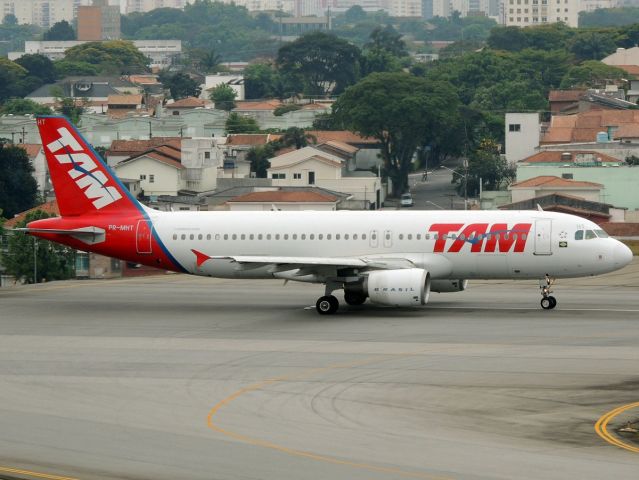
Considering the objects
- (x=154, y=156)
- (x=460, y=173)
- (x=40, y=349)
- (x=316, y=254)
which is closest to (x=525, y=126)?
(x=460, y=173)

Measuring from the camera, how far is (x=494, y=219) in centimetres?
5562

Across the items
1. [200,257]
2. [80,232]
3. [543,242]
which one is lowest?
[200,257]

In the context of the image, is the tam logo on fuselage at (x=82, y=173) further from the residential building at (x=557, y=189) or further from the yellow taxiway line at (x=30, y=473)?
the residential building at (x=557, y=189)

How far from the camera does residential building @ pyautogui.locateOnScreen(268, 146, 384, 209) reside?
436 ft

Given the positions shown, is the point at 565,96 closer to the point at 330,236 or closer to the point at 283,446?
the point at 330,236

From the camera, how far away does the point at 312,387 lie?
40375 millimetres

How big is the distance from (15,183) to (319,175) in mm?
29544

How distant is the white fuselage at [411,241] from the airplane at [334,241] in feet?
0.13

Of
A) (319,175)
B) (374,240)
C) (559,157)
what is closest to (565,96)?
(559,157)

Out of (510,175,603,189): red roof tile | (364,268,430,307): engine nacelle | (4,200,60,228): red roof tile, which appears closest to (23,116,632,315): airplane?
(364,268,430,307): engine nacelle

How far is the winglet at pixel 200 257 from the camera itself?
57.7 m

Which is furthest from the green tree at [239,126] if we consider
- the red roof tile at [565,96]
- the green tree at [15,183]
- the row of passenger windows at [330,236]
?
the row of passenger windows at [330,236]

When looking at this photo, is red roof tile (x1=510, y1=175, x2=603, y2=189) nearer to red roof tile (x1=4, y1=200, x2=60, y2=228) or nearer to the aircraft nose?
red roof tile (x1=4, y1=200, x2=60, y2=228)

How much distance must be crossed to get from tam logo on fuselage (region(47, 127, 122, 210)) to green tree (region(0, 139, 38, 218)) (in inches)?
2584
